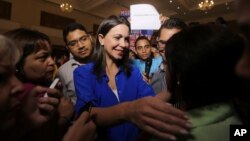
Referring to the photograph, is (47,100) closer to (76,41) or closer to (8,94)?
(8,94)

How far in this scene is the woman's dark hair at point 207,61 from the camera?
1.00 metres

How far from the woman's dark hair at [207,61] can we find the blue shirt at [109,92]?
62 centimetres

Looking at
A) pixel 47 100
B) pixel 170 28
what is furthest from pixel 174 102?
pixel 170 28

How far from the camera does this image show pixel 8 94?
3.01 ft

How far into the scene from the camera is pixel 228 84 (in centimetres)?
103

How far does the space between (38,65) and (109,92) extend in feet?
1.40

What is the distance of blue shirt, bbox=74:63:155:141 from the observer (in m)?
1.56

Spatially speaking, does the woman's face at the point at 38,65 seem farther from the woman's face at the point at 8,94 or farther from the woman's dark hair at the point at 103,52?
the woman's face at the point at 8,94

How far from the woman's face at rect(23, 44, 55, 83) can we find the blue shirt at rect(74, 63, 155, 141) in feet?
0.62

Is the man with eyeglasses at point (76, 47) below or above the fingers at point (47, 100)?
above

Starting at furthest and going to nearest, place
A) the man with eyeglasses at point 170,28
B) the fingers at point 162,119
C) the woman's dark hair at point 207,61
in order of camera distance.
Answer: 1. the man with eyeglasses at point 170,28
2. the woman's dark hair at point 207,61
3. the fingers at point 162,119

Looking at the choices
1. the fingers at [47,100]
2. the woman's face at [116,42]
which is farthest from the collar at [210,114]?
the woman's face at [116,42]

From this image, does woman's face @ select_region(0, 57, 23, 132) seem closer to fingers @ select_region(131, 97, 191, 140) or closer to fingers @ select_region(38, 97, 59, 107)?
fingers @ select_region(38, 97, 59, 107)

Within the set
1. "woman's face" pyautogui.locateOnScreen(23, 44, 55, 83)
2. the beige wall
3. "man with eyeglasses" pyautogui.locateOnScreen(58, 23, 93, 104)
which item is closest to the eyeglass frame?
"man with eyeglasses" pyautogui.locateOnScreen(58, 23, 93, 104)
